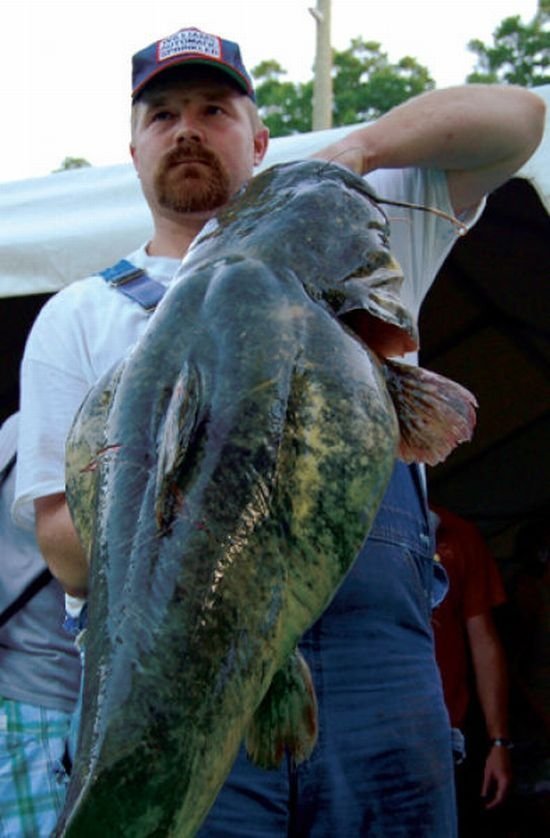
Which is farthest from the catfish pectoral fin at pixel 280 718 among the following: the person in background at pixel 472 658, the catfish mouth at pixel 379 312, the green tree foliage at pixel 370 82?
the green tree foliage at pixel 370 82

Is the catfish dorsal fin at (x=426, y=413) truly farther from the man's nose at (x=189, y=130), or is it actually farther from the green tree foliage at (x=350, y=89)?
the green tree foliage at (x=350, y=89)

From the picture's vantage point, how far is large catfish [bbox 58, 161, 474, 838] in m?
1.00

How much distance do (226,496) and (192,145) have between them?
114 cm

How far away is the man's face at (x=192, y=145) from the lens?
2039 mm

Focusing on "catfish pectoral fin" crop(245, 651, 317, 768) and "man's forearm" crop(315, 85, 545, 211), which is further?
"man's forearm" crop(315, 85, 545, 211)

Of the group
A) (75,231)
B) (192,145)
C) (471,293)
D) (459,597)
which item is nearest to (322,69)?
(471,293)

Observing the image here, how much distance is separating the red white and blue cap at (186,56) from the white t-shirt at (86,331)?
1.24 feet

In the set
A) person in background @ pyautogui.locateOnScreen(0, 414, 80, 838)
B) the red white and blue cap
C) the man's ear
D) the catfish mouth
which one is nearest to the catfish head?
the catfish mouth

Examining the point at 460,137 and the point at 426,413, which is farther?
the point at 460,137

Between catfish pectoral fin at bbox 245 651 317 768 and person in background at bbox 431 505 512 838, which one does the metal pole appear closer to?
person in background at bbox 431 505 512 838

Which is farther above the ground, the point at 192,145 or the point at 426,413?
the point at 192,145

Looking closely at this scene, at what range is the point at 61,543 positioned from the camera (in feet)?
5.42

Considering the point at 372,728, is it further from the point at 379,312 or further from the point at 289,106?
the point at 289,106

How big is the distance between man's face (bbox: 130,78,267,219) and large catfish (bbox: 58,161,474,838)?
726 mm
